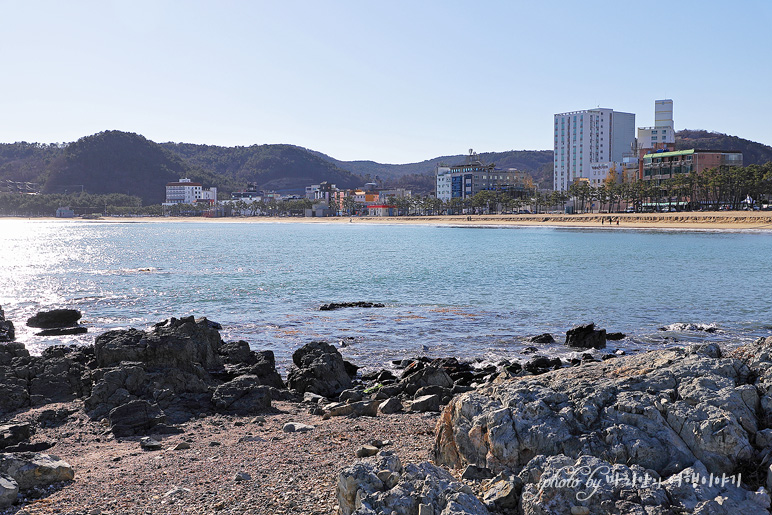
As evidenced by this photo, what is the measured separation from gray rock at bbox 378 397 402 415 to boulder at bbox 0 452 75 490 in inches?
187

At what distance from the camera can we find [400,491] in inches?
192

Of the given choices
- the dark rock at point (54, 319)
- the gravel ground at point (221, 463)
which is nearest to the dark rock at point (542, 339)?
the gravel ground at point (221, 463)

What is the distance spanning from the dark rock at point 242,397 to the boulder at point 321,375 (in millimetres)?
1433

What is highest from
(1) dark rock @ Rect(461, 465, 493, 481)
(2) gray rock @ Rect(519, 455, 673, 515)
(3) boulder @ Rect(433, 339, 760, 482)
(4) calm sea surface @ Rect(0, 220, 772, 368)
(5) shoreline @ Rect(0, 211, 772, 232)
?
(5) shoreline @ Rect(0, 211, 772, 232)

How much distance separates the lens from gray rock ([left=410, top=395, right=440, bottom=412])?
→ 10273 millimetres

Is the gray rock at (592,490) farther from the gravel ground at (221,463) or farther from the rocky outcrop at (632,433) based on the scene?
the gravel ground at (221,463)

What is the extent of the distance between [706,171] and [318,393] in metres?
116

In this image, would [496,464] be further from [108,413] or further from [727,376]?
[108,413]

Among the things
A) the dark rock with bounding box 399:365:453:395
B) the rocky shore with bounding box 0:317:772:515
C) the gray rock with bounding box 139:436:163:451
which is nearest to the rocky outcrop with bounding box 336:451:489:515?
the rocky shore with bounding box 0:317:772:515

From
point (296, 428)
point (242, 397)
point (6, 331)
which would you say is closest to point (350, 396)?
point (242, 397)

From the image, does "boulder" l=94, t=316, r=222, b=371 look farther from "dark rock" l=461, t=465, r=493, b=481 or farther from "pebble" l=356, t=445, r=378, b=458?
"dark rock" l=461, t=465, r=493, b=481

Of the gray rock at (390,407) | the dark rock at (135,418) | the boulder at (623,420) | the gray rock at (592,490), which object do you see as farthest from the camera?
the gray rock at (390,407)

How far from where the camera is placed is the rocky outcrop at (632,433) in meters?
4.61

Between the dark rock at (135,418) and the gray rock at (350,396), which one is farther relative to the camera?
the gray rock at (350,396)
